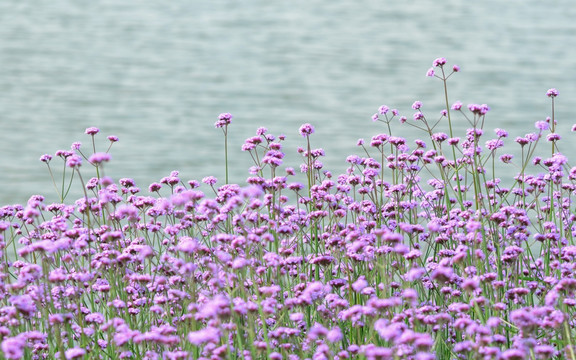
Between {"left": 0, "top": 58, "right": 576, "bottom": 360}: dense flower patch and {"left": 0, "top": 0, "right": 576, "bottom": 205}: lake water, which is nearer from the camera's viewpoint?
{"left": 0, "top": 58, "right": 576, "bottom": 360}: dense flower patch

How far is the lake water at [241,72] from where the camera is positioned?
13.5 m

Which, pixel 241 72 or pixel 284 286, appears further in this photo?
pixel 241 72

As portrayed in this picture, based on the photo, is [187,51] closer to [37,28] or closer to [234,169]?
[37,28]

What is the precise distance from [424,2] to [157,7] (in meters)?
7.52

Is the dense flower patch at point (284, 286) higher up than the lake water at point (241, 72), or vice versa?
the lake water at point (241, 72)

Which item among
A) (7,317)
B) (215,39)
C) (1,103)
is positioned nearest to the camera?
(7,317)

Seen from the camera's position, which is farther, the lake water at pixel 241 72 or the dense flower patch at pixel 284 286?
the lake water at pixel 241 72

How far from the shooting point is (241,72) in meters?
17.9

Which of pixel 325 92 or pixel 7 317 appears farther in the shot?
pixel 325 92

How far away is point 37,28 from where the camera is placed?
22.7m

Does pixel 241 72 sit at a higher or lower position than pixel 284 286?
higher

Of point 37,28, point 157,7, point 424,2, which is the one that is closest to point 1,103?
point 37,28

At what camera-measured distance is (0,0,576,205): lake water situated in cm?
1346

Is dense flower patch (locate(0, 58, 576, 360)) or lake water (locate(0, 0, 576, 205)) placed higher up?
lake water (locate(0, 0, 576, 205))
